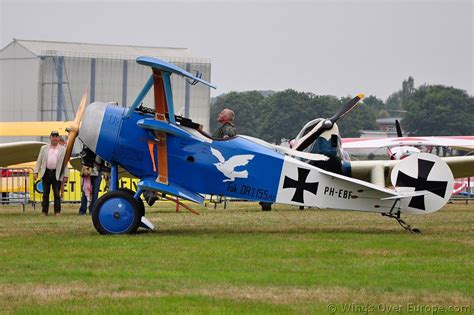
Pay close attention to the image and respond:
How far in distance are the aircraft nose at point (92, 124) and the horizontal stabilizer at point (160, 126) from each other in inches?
22.6

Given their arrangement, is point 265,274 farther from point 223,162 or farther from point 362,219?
point 362,219

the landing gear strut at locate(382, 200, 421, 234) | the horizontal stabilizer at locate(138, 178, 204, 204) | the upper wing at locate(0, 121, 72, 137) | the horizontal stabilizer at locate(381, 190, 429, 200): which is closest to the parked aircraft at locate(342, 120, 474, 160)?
the landing gear strut at locate(382, 200, 421, 234)

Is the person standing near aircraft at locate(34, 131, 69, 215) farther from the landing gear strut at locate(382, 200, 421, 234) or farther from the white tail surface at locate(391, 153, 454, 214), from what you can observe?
the white tail surface at locate(391, 153, 454, 214)

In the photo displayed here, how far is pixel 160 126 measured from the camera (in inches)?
525

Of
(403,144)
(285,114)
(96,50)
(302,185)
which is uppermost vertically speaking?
(96,50)

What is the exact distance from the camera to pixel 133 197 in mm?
13484

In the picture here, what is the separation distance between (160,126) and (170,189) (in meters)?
0.86

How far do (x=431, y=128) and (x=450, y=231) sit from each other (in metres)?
67.2

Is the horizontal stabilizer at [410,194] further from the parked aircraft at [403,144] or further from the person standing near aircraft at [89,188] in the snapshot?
the parked aircraft at [403,144]

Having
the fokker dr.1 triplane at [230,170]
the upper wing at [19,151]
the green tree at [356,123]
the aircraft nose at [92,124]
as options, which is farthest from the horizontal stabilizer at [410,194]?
the green tree at [356,123]

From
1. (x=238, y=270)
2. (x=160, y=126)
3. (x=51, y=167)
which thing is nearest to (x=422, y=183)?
(x=160, y=126)

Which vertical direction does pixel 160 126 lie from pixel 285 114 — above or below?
above

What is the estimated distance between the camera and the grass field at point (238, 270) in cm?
783

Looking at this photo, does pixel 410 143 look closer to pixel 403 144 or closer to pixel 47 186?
pixel 403 144
